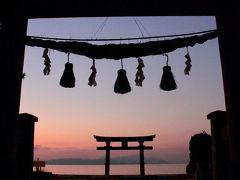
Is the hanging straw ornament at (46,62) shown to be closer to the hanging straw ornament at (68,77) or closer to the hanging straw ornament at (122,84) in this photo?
the hanging straw ornament at (68,77)

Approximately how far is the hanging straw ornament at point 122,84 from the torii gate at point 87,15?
1.13 metres

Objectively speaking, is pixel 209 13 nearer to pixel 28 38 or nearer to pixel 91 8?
pixel 91 8

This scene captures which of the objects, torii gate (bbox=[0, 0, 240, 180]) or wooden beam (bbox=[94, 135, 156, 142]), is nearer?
torii gate (bbox=[0, 0, 240, 180])

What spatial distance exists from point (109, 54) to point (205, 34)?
70.0 inches

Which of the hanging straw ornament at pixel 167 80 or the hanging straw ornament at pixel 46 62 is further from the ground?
the hanging straw ornament at pixel 46 62

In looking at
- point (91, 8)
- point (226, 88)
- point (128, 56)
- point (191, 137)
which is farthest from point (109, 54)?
point (191, 137)

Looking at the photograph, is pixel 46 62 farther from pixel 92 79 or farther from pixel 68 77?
pixel 92 79

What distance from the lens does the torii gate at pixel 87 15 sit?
16.5 ft

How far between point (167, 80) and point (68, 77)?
1.90 meters

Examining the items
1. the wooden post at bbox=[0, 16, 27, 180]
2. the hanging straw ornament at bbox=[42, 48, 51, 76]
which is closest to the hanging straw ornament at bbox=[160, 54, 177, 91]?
the hanging straw ornament at bbox=[42, 48, 51, 76]

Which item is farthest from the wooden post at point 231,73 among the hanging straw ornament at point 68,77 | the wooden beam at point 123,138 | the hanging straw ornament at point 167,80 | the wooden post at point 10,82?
the wooden beam at point 123,138

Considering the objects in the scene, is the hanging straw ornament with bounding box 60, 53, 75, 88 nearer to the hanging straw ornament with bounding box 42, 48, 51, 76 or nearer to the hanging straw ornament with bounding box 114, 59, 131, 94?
the hanging straw ornament with bounding box 42, 48, 51, 76

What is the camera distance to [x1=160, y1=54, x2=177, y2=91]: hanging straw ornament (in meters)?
6.40

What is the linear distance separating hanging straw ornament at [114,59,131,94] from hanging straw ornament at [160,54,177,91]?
661 mm
